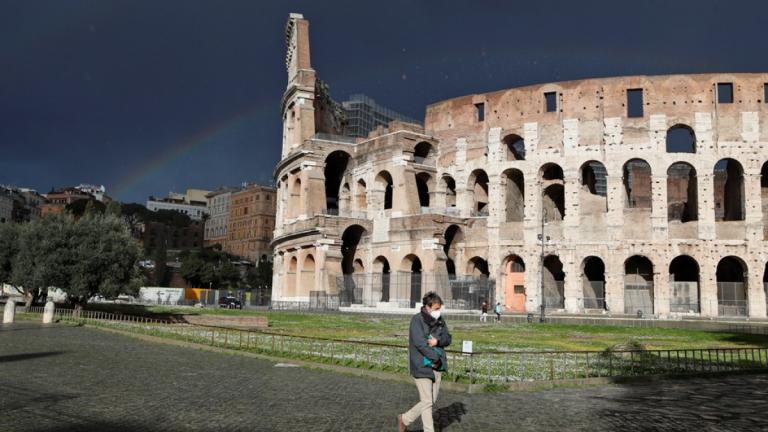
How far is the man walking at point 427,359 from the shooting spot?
6602mm

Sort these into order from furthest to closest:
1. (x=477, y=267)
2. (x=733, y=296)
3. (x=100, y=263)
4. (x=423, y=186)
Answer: (x=423, y=186)
(x=477, y=267)
(x=733, y=296)
(x=100, y=263)

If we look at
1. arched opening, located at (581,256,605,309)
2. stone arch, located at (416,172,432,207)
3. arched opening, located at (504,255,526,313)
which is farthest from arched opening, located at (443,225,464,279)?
arched opening, located at (581,256,605,309)

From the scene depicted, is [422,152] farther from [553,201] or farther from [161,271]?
[161,271]

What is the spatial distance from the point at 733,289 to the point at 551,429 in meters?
34.5

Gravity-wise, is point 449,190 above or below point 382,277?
above

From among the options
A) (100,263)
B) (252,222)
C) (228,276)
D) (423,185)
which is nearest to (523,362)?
(100,263)

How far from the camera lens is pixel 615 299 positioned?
1513 inches

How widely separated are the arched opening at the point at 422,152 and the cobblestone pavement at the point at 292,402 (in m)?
34.0

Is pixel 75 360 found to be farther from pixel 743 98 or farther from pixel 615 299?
pixel 743 98

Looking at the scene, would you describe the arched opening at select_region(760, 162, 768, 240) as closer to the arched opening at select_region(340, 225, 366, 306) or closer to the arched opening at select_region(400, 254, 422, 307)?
the arched opening at select_region(400, 254, 422, 307)

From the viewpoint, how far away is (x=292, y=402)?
8828 mm

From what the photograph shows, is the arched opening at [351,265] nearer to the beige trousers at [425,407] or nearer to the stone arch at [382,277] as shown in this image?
the stone arch at [382,277]

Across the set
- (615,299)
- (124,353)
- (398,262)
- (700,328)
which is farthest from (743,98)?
(124,353)

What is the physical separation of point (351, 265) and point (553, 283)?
1547cm
